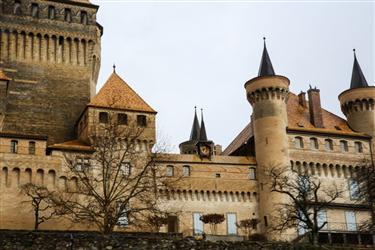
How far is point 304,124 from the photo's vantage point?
6462cm

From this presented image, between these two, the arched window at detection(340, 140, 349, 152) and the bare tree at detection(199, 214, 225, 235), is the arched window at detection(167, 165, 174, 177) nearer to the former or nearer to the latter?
the bare tree at detection(199, 214, 225, 235)

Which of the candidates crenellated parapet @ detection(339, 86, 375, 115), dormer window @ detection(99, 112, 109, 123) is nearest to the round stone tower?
crenellated parapet @ detection(339, 86, 375, 115)

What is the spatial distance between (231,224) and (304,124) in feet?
42.8

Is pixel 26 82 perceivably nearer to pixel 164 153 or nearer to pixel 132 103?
pixel 132 103

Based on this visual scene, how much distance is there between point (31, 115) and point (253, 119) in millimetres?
21336

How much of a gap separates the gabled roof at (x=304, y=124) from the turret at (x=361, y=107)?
0.93 m

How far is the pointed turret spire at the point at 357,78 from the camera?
67.9 m

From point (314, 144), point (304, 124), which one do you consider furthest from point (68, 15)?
point (314, 144)

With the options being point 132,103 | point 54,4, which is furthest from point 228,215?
point 54,4

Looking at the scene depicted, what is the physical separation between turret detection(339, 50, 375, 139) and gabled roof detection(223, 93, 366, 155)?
0.93 m

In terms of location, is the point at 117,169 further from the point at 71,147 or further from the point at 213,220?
the point at 213,220

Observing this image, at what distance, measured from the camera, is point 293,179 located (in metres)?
60.2

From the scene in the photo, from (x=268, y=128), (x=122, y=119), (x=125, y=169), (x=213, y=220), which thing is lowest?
(x=213, y=220)

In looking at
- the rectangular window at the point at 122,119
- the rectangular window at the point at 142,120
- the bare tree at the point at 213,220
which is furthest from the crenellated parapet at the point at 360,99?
the rectangular window at the point at 122,119
